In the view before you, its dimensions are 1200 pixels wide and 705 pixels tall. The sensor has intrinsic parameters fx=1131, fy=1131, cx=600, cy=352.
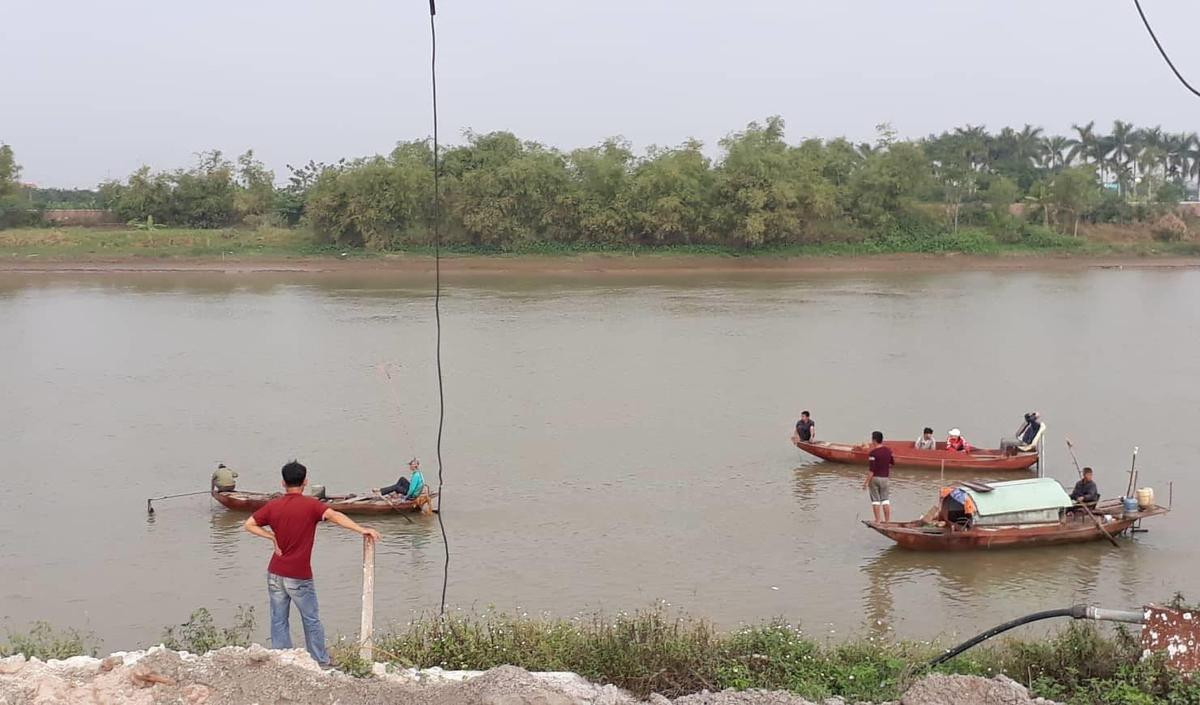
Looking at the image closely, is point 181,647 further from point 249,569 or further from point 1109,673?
point 1109,673

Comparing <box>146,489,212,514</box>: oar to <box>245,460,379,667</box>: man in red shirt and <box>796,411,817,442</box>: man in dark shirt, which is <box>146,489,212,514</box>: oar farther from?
<box>245,460,379,667</box>: man in red shirt

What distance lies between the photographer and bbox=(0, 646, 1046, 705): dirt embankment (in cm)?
646

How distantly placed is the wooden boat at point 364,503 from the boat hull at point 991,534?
575 centimetres

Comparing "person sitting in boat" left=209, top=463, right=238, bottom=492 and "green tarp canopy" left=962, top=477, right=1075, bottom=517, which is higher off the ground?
"green tarp canopy" left=962, top=477, right=1075, bottom=517

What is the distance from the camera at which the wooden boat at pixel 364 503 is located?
49.0ft

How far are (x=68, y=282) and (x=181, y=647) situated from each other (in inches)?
1811

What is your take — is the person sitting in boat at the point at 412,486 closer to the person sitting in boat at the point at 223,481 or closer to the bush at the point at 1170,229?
the person sitting in boat at the point at 223,481

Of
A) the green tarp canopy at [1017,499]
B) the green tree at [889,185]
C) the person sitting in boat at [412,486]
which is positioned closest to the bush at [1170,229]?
the green tree at [889,185]

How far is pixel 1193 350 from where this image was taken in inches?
1149

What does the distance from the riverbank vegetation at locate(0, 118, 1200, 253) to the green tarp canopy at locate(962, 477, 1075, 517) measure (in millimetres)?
39678

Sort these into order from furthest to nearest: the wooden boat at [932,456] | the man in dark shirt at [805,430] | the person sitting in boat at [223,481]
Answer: the man in dark shirt at [805,430] → the wooden boat at [932,456] → the person sitting in boat at [223,481]

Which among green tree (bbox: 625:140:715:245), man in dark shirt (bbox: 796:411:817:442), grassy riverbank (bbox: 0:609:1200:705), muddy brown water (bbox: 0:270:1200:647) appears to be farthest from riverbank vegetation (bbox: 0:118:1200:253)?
grassy riverbank (bbox: 0:609:1200:705)

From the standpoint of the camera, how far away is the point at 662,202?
5425 centimetres

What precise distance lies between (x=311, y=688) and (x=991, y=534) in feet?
29.9
